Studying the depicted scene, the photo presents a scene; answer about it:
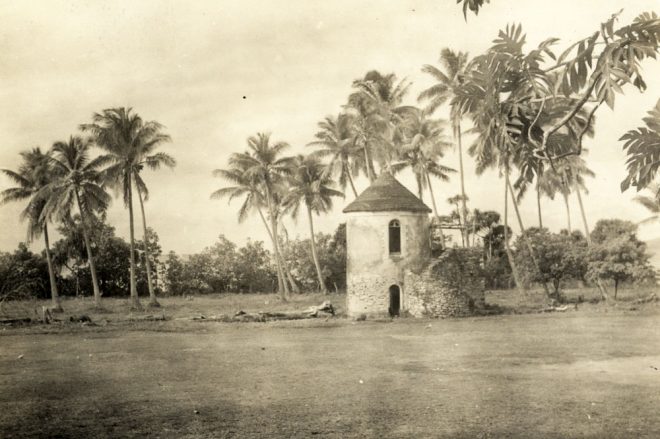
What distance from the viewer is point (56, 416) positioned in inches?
351

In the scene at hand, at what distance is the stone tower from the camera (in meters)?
26.3

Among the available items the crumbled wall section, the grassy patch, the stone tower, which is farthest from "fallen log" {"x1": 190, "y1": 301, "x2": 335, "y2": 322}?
the grassy patch

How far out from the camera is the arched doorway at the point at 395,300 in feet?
87.3

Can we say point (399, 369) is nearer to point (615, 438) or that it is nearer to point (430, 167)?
point (615, 438)

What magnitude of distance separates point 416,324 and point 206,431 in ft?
52.2

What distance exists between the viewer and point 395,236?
89.3 feet

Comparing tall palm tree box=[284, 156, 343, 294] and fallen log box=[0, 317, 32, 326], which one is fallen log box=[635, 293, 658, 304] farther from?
fallen log box=[0, 317, 32, 326]

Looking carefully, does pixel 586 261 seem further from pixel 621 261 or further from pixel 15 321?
pixel 15 321

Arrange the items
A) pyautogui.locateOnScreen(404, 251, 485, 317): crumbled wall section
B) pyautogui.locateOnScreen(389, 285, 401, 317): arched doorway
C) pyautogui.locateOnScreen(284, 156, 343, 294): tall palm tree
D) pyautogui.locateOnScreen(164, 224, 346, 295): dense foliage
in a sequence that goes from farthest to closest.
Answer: pyautogui.locateOnScreen(164, 224, 346, 295): dense foliage
pyautogui.locateOnScreen(284, 156, 343, 294): tall palm tree
pyautogui.locateOnScreen(389, 285, 401, 317): arched doorway
pyautogui.locateOnScreen(404, 251, 485, 317): crumbled wall section

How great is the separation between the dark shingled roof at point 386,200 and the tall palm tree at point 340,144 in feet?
29.1

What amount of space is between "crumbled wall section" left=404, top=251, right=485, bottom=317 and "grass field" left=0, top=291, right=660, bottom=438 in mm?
4708

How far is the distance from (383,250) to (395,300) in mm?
2207

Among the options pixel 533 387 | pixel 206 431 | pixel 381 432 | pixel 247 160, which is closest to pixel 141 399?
pixel 206 431

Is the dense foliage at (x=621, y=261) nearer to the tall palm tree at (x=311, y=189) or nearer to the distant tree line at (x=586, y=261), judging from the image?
the distant tree line at (x=586, y=261)
